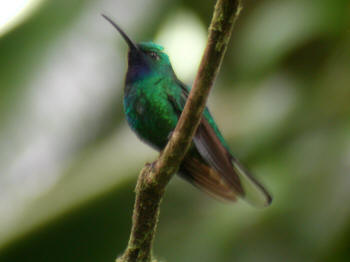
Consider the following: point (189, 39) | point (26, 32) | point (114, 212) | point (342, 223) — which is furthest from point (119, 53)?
point (342, 223)

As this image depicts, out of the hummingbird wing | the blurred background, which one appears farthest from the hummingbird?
the blurred background

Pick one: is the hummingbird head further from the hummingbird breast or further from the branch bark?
the branch bark

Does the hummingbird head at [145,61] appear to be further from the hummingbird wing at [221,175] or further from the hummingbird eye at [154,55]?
the hummingbird wing at [221,175]

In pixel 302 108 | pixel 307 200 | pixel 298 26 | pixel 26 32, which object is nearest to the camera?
pixel 307 200

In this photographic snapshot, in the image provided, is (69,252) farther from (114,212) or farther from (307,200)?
(307,200)

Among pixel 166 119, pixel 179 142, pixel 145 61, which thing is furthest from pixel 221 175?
pixel 145 61

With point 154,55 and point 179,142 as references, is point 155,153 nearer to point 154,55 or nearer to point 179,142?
point 154,55
